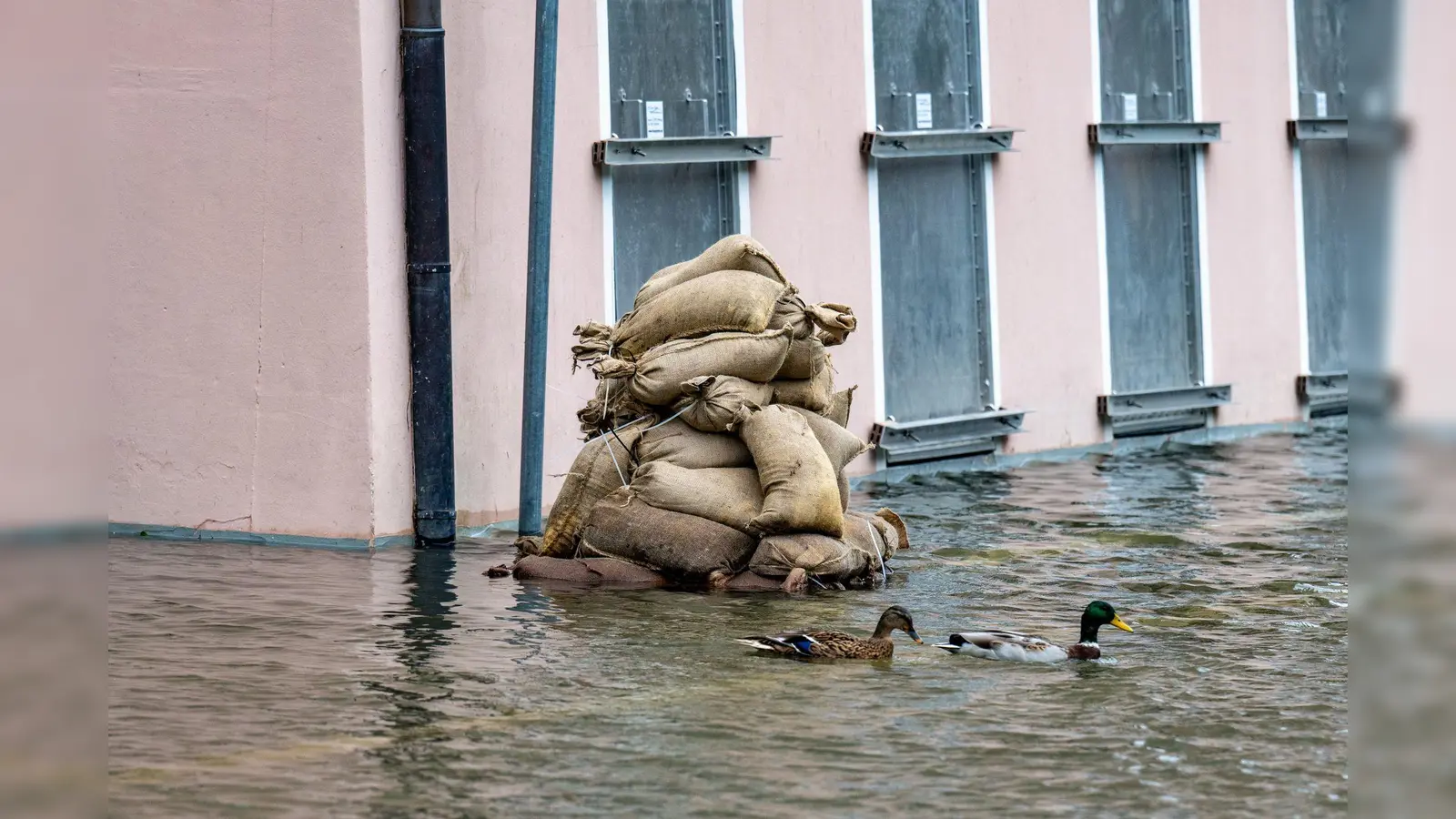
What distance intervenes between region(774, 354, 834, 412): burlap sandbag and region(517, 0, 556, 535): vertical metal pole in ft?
5.73

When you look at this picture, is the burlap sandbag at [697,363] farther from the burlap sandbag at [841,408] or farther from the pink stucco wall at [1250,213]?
the pink stucco wall at [1250,213]

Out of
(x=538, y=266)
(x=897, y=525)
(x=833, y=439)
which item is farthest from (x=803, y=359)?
(x=538, y=266)

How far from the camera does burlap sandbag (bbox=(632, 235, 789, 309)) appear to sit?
10.2m

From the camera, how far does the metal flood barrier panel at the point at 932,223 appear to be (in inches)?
580

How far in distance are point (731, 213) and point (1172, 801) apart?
8736 millimetres

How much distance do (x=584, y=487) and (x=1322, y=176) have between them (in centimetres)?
1158

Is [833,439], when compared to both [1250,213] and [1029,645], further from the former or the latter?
[1250,213]

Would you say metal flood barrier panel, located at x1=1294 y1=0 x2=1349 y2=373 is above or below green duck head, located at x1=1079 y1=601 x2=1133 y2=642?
above

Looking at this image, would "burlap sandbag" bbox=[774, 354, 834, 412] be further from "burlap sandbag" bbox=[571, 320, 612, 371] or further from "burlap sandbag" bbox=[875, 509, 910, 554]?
"burlap sandbag" bbox=[571, 320, 612, 371]

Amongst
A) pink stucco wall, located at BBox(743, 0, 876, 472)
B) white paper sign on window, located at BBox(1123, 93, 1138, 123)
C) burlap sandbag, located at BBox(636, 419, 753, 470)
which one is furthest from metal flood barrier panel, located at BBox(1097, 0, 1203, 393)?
burlap sandbag, located at BBox(636, 419, 753, 470)

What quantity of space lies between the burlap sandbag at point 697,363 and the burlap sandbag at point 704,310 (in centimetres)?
7

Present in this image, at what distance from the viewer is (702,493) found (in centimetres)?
948
